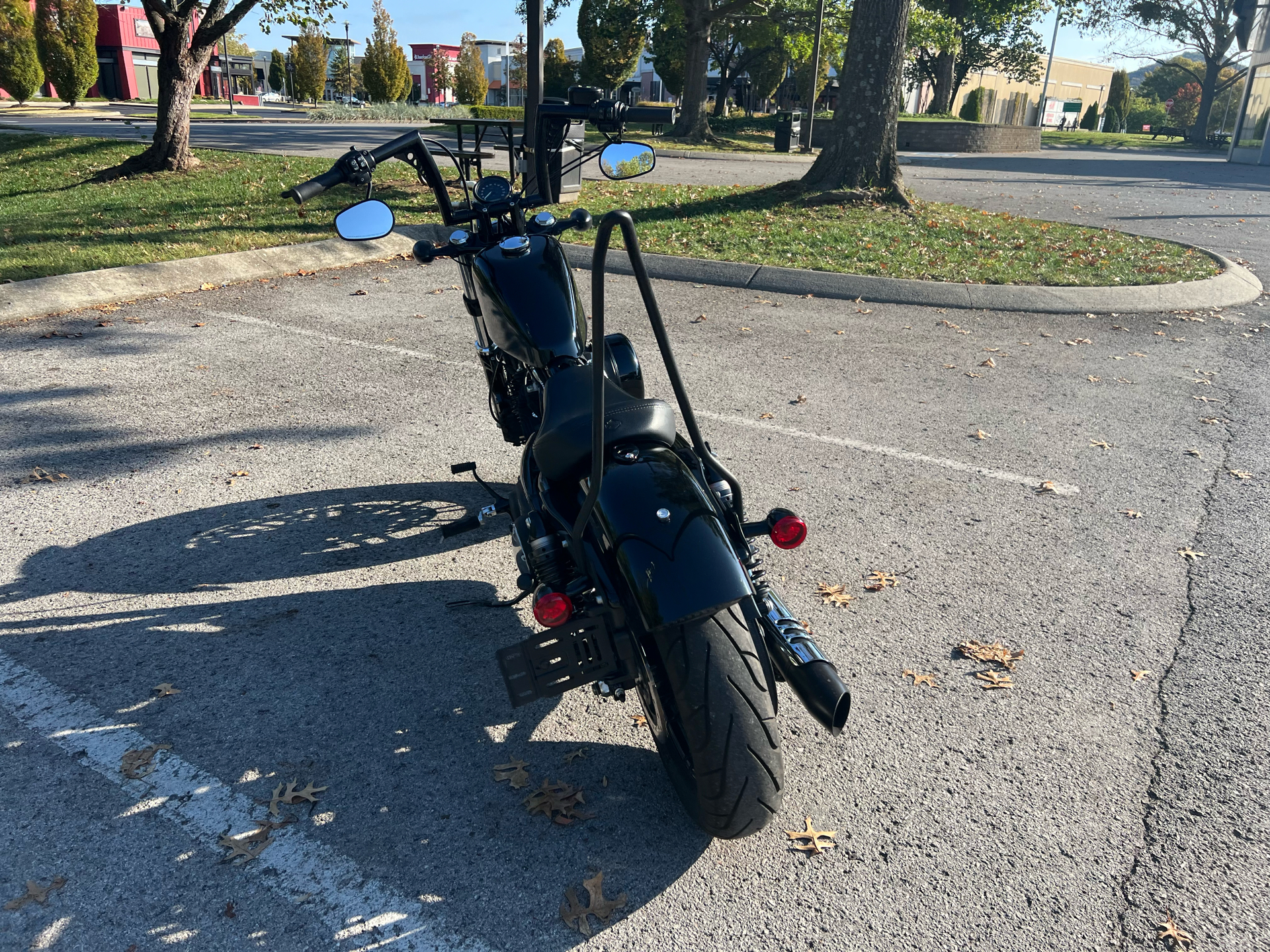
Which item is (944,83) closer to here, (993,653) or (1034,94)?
(1034,94)

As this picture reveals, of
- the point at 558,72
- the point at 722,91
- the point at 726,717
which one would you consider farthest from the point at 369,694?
the point at 558,72

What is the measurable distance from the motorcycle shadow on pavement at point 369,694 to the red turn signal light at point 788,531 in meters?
0.83

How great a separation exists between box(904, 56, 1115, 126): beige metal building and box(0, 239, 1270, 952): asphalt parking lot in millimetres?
58777

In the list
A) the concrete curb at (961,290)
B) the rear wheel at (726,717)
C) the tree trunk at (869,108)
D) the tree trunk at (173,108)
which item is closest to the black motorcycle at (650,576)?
the rear wheel at (726,717)

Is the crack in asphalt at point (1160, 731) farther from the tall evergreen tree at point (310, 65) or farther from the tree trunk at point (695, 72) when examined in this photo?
the tall evergreen tree at point (310, 65)

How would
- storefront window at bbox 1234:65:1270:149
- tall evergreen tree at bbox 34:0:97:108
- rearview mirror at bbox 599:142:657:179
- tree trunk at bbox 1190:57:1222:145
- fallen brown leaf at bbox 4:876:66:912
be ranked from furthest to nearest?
tree trunk at bbox 1190:57:1222:145, tall evergreen tree at bbox 34:0:97:108, storefront window at bbox 1234:65:1270:149, rearview mirror at bbox 599:142:657:179, fallen brown leaf at bbox 4:876:66:912

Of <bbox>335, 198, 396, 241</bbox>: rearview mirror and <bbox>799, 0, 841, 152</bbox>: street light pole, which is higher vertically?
<bbox>799, 0, 841, 152</bbox>: street light pole

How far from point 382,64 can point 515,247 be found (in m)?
46.5

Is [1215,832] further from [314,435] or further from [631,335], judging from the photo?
[631,335]

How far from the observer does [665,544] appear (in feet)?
7.63

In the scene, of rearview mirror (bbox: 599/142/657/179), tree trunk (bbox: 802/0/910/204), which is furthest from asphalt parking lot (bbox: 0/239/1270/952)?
tree trunk (bbox: 802/0/910/204)

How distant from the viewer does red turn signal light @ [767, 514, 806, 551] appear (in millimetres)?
2672

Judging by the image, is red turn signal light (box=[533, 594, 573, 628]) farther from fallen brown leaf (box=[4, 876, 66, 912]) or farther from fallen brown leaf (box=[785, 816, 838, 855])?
fallen brown leaf (box=[4, 876, 66, 912])

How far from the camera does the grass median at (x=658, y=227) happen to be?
952 cm
